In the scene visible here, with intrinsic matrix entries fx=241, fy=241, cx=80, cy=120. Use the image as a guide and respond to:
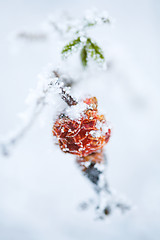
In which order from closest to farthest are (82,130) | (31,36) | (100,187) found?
1. (82,130)
2. (100,187)
3. (31,36)

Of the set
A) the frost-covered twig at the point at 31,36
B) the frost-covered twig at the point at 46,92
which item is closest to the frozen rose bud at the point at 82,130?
the frost-covered twig at the point at 46,92

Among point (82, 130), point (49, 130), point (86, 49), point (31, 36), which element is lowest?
point (82, 130)

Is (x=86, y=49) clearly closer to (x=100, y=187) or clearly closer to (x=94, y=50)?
(x=94, y=50)

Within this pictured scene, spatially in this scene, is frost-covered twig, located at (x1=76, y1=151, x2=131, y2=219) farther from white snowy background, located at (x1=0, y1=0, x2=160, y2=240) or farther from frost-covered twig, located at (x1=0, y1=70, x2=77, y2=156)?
white snowy background, located at (x1=0, y1=0, x2=160, y2=240)

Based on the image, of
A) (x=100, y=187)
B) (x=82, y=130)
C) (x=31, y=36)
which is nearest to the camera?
(x=82, y=130)

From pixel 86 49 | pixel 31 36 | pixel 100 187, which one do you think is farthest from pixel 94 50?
pixel 31 36

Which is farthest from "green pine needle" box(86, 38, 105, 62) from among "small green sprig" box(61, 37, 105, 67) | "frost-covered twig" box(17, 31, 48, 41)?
"frost-covered twig" box(17, 31, 48, 41)
